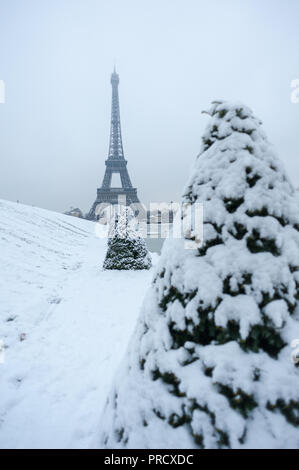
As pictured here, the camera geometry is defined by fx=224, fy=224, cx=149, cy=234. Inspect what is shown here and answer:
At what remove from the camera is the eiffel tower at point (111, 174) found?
38875 mm

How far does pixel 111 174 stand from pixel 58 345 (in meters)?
41.8

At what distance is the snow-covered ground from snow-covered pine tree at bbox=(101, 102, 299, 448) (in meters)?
0.81

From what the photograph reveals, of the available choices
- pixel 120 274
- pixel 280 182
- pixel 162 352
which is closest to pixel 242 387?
pixel 162 352

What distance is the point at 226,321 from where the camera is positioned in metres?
1.14

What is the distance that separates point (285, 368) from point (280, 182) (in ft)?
3.30

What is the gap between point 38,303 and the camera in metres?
5.25

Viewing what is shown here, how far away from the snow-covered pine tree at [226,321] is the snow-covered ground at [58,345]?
0.81 meters

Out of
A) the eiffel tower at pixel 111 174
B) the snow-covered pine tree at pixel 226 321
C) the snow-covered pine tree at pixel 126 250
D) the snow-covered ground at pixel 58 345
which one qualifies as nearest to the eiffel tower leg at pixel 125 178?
the eiffel tower at pixel 111 174

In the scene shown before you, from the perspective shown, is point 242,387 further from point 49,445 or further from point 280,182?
point 49,445

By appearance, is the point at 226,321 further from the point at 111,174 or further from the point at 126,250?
the point at 111,174

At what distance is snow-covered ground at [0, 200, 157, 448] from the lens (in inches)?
92.0

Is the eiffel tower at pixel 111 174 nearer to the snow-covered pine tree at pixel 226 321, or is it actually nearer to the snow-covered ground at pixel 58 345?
the snow-covered ground at pixel 58 345

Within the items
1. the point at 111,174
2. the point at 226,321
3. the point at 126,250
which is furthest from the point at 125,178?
the point at 226,321
